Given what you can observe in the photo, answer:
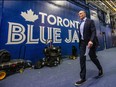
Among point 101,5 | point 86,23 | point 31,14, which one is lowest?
point 86,23

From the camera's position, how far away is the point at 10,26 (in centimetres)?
377

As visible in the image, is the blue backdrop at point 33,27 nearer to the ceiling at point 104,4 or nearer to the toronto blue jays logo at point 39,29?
the toronto blue jays logo at point 39,29

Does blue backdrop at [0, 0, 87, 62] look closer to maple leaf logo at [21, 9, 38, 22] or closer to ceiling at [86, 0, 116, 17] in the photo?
maple leaf logo at [21, 9, 38, 22]

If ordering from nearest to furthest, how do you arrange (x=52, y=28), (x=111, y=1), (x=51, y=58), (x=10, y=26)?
(x=10, y=26) < (x=51, y=58) < (x=52, y=28) < (x=111, y=1)

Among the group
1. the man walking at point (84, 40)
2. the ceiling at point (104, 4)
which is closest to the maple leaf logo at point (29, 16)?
the man walking at point (84, 40)

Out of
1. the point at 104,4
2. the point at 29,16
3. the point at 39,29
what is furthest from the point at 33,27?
the point at 104,4

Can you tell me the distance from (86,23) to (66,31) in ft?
11.8

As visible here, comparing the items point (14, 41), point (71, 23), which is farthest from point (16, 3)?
point (71, 23)

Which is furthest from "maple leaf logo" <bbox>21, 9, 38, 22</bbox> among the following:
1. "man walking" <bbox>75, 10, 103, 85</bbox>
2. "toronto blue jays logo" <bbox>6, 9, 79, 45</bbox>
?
"man walking" <bbox>75, 10, 103, 85</bbox>

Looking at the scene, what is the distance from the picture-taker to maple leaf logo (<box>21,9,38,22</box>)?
4.16 metres

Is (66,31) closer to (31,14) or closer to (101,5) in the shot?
(31,14)

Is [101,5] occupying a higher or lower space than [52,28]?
higher

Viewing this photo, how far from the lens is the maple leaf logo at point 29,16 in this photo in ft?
13.7

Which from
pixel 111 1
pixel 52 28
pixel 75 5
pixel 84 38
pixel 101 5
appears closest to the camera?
pixel 84 38
